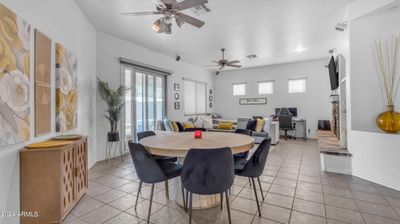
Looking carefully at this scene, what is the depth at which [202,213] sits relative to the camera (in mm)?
2107

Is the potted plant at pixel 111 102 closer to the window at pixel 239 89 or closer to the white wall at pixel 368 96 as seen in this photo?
the white wall at pixel 368 96

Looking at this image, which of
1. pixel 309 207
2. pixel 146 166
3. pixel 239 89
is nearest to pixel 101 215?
pixel 146 166

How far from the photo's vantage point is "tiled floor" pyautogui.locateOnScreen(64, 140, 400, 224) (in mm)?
2006

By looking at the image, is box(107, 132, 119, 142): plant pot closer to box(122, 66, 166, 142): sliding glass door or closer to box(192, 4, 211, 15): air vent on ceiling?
box(122, 66, 166, 142): sliding glass door

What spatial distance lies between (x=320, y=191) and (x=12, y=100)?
378 centimetres

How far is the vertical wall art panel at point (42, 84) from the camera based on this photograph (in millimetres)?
2068

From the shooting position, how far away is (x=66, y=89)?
2.69m

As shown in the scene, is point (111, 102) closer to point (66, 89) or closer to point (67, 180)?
point (66, 89)

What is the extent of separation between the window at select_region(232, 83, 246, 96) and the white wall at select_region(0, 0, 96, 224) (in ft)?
20.1

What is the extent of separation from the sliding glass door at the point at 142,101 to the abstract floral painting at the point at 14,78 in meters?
2.90

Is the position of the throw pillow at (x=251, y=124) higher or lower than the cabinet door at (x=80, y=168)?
higher

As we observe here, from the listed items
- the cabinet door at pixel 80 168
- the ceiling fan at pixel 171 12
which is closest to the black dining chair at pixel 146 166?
the cabinet door at pixel 80 168

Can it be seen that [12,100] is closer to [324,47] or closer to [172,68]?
[172,68]

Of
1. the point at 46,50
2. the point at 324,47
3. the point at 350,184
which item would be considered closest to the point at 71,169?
the point at 46,50
